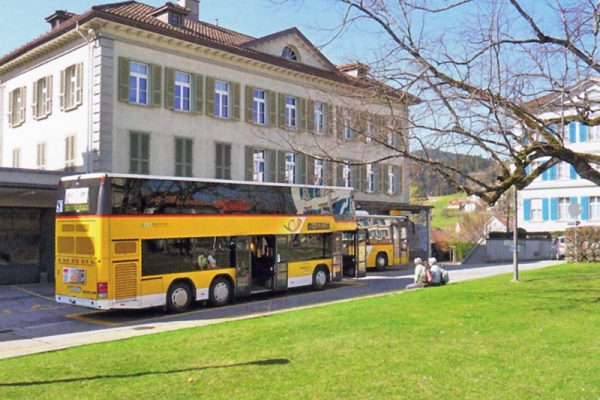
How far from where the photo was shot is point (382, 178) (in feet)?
128

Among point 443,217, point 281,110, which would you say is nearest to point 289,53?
point 281,110

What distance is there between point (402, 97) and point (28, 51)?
23.1m

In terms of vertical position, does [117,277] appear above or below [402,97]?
below

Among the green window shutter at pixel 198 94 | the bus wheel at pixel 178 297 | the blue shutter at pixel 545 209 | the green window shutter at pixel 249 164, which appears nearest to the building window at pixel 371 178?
the green window shutter at pixel 249 164

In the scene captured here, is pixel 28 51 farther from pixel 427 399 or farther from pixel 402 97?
pixel 427 399

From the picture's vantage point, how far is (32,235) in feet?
80.6

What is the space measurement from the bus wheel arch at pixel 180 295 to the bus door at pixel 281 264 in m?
3.58

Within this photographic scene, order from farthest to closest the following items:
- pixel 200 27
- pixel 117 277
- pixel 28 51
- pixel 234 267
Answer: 1. pixel 200 27
2. pixel 28 51
3. pixel 234 267
4. pixel 117 277

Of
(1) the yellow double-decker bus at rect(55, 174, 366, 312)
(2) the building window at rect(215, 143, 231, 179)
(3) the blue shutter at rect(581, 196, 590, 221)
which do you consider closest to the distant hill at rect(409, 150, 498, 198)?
(1) the yellow double-decker bus at rect(55, 174, 366, 312)

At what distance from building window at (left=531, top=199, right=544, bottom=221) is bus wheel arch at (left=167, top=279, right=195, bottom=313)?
4436 centimetres

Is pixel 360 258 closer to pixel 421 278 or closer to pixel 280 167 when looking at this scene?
pixel 421 278

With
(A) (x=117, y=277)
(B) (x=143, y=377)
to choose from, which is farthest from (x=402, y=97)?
(A) (x=117, y=277)

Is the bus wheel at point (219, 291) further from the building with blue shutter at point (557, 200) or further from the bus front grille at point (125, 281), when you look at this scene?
the building with blue shutter at point (557, 200)

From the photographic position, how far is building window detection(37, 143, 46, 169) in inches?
1136
